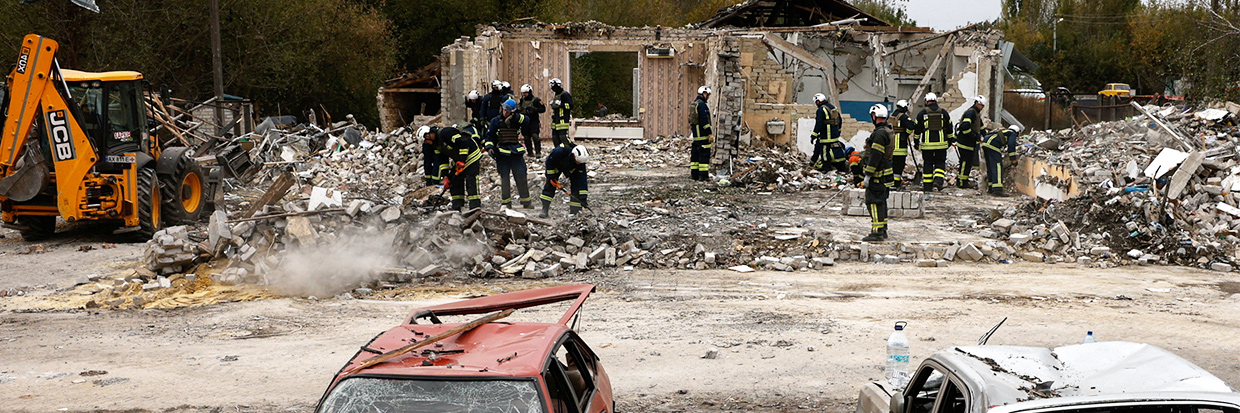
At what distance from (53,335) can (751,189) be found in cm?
1129

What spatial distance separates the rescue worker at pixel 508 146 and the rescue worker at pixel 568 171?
0.81 m

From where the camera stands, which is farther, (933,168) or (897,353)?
(933,168)

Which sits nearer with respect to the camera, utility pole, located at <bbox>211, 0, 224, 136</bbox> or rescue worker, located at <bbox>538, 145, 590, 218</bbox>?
rescue worker, located at <bbox>538, 145, 590, 218</bbox>

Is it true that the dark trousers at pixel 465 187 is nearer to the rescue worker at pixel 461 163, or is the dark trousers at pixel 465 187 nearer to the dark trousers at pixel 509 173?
the rescue worker at pixel 461 163

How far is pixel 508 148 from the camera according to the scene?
14031 millimetres

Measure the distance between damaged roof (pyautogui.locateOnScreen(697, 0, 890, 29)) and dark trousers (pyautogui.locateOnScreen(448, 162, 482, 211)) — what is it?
14237mm

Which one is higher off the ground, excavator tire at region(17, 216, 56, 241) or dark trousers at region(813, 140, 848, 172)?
dark trousers at region(813, 140, 848, 172)

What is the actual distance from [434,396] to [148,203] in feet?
33.3

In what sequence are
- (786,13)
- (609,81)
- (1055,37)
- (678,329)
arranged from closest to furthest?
(678,329)
(786,13)
(609,81)
(1055,37)

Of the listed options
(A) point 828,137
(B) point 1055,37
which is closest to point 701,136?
(A) point 828,137

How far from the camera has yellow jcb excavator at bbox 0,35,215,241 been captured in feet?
37.8

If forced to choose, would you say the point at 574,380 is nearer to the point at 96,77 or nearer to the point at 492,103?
the point at 96,77

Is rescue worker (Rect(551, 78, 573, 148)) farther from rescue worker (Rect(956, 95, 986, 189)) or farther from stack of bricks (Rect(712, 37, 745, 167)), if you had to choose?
rescue worker (Rect(956, 95, 986, 189))

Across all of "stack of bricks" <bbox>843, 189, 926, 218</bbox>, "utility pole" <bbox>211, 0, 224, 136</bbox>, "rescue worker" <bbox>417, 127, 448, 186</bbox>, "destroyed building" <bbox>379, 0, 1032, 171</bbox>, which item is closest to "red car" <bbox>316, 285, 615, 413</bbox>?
"stack of bricks" <bbox>843, 189, 926, 218</bbox>
